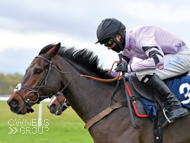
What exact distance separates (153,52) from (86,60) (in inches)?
41.4

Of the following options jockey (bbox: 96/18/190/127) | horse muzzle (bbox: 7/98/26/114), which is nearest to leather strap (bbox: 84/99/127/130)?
jockey (bbox: 96/18/190/127)

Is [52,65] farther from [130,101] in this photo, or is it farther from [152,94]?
[152,94]

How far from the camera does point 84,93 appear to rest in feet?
12.3

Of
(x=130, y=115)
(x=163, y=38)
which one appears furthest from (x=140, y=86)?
(x=163, y=38)

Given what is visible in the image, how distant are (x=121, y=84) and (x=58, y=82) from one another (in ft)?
2.87

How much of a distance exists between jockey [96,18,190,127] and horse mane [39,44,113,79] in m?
0.32

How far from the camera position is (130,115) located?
3418 mm

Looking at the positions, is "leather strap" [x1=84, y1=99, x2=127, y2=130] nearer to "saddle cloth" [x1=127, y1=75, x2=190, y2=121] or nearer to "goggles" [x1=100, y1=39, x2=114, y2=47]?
"saddle cloth" [x1=127, y1=75, x2=190, y2=121]

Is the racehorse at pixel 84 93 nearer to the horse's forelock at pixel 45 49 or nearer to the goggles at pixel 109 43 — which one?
the horse's forelock at pixel 45 49

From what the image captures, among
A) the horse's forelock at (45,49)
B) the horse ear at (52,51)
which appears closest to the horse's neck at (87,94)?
the horse ear at (52,51)

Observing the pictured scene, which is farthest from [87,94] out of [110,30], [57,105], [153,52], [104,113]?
[57,105]

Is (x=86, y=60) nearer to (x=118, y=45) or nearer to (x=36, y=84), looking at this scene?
(x=118, y=45)

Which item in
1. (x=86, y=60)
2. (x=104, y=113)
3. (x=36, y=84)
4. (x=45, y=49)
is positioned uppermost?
(x=45, y=49)

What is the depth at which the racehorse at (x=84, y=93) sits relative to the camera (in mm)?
3426
